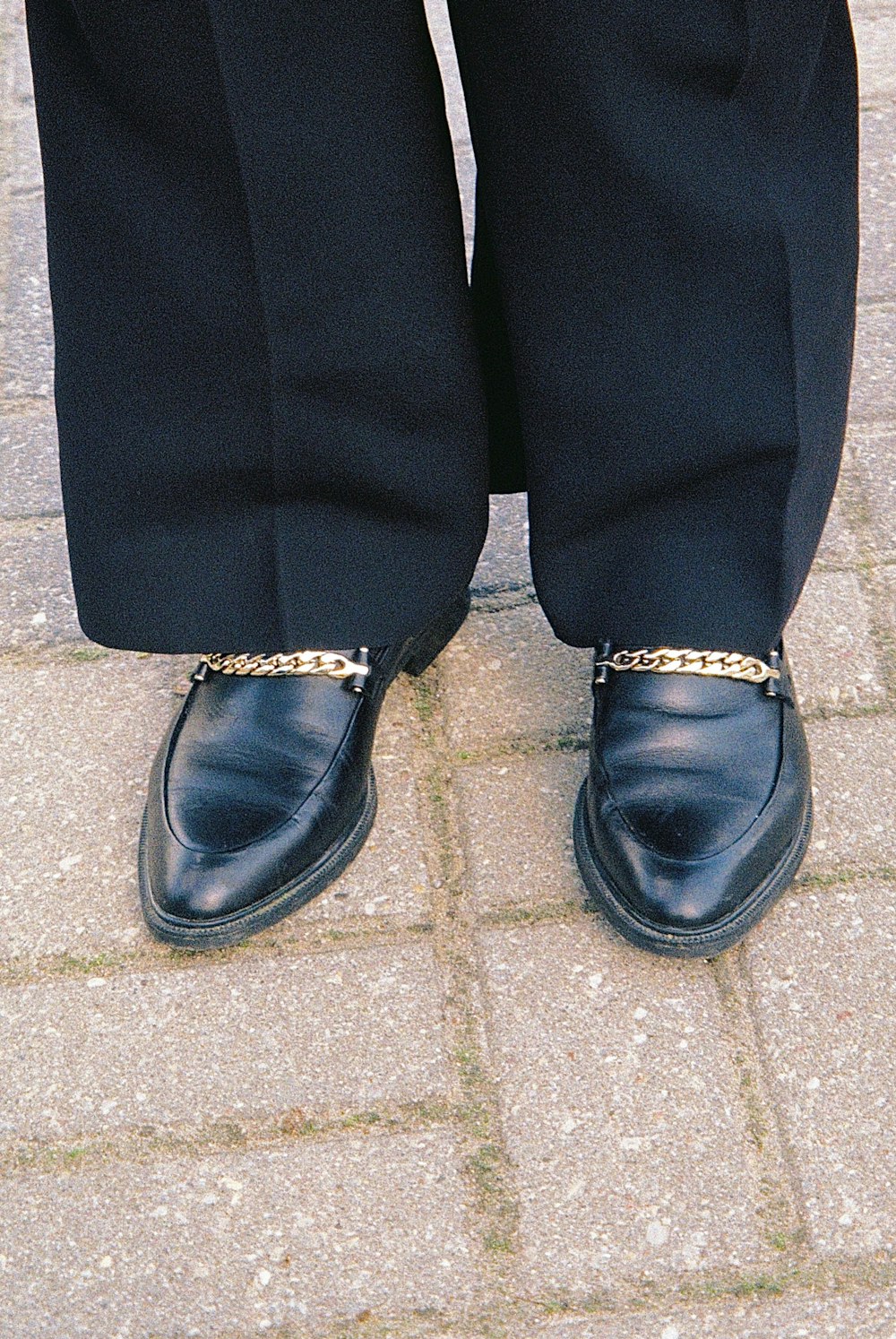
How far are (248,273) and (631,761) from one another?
0.52 m

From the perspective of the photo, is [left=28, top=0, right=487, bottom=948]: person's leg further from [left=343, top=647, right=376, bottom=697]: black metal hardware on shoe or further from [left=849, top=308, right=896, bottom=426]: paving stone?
[left=849, top=308, right=896, bottom=426]: paving stone

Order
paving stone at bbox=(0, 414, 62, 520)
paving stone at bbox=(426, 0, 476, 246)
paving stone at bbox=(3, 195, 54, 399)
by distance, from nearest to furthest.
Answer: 1. paving stone at bbox=(0, 414, 62, 520)
2. paving stone at bbox=(3, 195, 54, 399)
3. paving stone at bbox=(426, 0, 476, 246)

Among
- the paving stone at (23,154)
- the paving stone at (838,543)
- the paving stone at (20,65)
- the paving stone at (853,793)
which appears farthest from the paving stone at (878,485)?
the paving stone at (20,65)

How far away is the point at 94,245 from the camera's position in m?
1.13

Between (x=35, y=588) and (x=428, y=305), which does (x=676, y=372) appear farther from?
(x=35, y=588)

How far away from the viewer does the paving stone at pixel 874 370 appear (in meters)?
1.86

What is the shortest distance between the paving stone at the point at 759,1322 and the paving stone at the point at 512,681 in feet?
1.94

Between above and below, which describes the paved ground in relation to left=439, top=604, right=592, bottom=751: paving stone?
below

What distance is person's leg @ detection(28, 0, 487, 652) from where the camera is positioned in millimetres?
1020

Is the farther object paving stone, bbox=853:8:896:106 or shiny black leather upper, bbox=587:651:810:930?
paving stone, bbox=853:8:896:106

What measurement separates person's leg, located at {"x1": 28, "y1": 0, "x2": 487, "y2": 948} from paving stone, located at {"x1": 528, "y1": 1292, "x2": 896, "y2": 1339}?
441 millimetres

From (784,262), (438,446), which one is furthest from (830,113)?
(438,446)

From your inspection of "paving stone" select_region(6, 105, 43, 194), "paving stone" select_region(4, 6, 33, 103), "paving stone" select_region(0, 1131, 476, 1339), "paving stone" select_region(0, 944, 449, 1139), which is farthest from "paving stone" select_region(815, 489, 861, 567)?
"paving stone" select_region(4, 6, 33, 103)

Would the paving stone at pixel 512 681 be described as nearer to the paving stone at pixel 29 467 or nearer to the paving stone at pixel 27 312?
the paving stone at pixel 29 467
